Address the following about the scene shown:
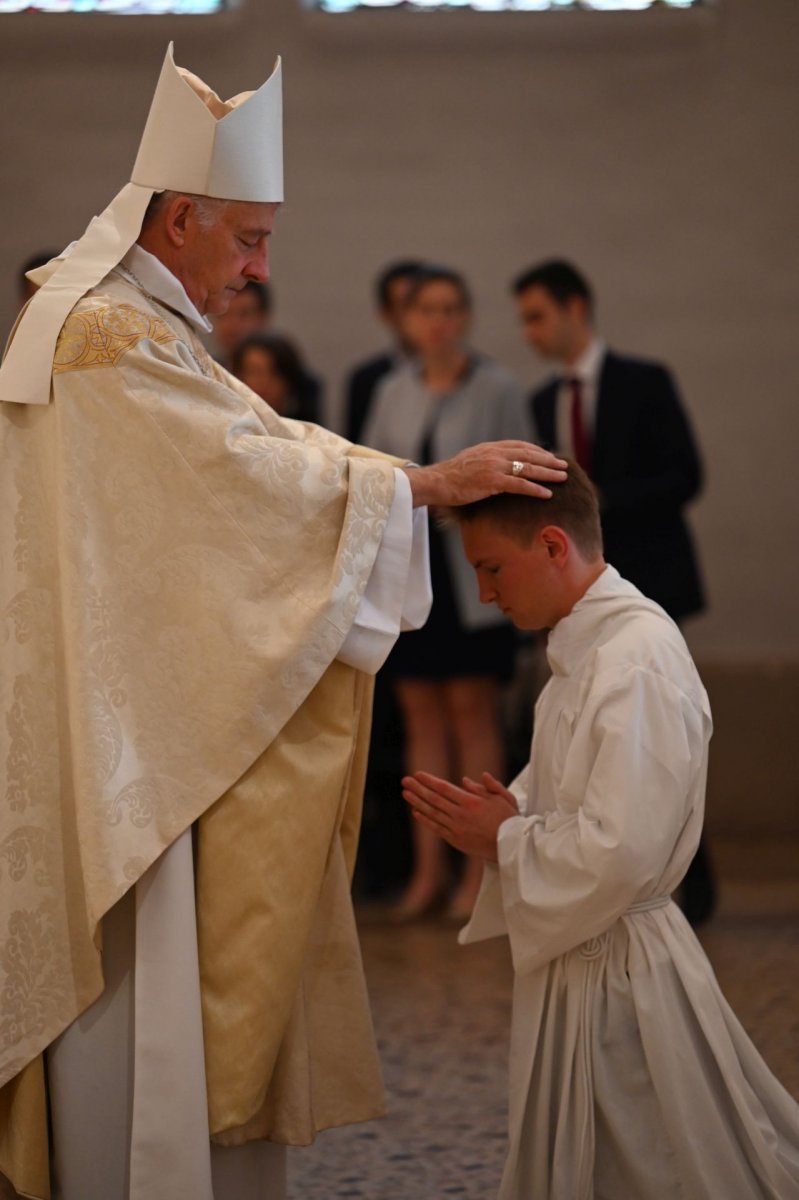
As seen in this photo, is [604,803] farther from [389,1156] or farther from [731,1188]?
[389,1156]

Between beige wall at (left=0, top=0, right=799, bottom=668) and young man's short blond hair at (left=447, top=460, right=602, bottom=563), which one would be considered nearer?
young man's short blond hair at (left=447, top=460, right=602, bottom=563)

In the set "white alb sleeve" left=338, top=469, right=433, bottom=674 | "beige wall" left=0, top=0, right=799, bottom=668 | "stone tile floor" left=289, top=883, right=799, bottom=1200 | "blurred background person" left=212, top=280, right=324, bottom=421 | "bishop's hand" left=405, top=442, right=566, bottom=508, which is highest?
"beige wall" left=0, top=0, right=799, bottom=668

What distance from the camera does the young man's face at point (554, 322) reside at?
216 inches

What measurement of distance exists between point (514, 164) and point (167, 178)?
14.3ft

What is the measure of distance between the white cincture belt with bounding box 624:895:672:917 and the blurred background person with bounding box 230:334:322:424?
324 centimetres

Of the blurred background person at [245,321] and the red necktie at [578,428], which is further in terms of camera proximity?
the blurred background person at [245,321]

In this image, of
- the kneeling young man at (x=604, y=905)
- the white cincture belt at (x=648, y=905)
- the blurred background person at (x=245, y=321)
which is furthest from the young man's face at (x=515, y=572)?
the blurred background person at (x=245, y=321)

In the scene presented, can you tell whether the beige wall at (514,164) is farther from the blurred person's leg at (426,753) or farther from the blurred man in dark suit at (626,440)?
the blurred person's leg at (426,753)

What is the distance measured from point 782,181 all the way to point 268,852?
5.05 meters

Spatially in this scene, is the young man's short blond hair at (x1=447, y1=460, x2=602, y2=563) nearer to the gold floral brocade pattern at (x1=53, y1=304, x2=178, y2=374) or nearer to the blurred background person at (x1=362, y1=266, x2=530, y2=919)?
the gold floral brocade pattern at (x1=53, y1=304, x2=178, y2=374)

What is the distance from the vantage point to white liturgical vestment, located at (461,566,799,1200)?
8.08 feet

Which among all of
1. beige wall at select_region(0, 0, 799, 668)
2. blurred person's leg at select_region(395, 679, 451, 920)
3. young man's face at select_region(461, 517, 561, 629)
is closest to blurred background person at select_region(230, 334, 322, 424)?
blurred person's leg at select_region(395, 679, 451, 920)

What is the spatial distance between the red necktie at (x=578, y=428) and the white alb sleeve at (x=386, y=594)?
2.81m

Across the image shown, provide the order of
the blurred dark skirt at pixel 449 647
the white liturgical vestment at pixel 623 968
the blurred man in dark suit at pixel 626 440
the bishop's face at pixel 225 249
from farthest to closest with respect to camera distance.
Result: the blurred dark skirt at pixel 449 647 < the blurred man in dark suit at pixel 626 440 < the bishop's face at pixel 225 249 < the white liturgical vestment at pixel 623 968
